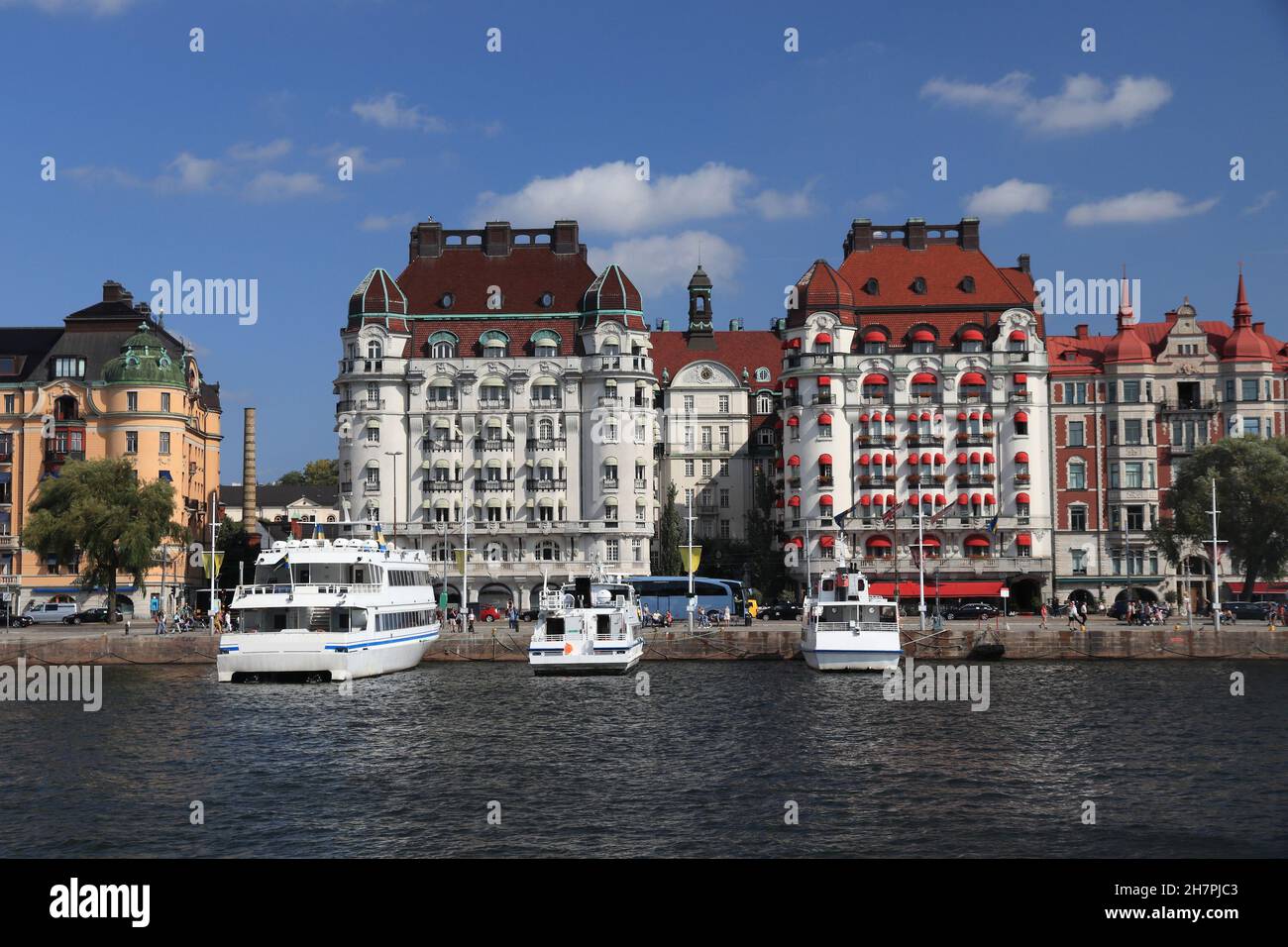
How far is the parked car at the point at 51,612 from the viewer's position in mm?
122312

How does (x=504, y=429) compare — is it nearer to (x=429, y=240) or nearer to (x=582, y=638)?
(x=429, y=240)

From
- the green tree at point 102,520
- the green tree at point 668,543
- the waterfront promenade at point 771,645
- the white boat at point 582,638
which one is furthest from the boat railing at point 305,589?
the green tree at point 668,543

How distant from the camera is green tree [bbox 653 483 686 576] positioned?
14000 cm

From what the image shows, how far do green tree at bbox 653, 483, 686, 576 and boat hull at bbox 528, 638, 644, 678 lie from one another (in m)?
56.9

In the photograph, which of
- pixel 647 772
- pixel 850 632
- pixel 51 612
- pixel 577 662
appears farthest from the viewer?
pixel 51 612

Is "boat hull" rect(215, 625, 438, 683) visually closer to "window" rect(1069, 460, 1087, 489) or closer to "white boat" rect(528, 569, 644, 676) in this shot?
"white boat" rect(528, 569, 644, 676)

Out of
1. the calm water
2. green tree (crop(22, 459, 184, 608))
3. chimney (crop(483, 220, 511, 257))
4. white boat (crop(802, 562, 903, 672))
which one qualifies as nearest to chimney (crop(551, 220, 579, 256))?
chimney (crop(483, 220, 511, 257))

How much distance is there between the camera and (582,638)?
267 ft

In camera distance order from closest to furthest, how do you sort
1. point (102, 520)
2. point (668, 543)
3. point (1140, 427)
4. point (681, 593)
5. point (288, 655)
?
1. point (288, 655)
2. point (102, 520)
3. point (681, 593)
4. point (1140, 427)
5. point (668, 543)

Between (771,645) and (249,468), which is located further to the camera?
(249,468)

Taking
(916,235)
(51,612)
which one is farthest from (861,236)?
(51,612)

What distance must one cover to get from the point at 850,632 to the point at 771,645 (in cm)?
A: 1363

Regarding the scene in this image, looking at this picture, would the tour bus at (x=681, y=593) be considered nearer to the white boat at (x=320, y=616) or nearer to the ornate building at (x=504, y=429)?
the ornate building at (x=504, y=429)
